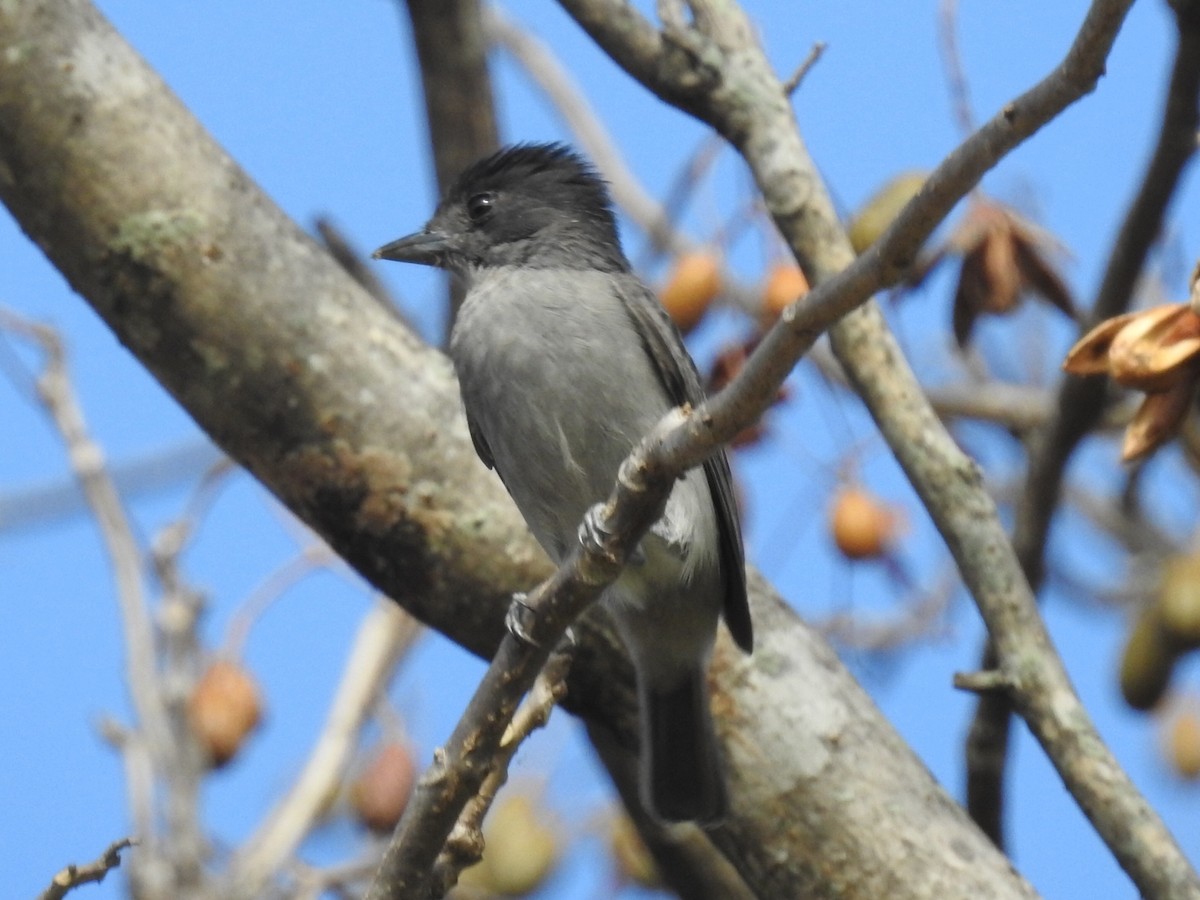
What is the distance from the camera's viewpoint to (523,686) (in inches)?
101

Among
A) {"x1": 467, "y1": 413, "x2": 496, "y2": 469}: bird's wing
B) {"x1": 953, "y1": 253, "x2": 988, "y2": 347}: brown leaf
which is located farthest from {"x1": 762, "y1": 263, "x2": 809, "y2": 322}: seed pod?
{"x1": 467, "y1": 413, "x2": 496, "y2": 469}: bird's wing

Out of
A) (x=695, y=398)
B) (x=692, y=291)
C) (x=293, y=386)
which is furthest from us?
(x=692, y=291)

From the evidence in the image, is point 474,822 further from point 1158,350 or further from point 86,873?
point 1158,350

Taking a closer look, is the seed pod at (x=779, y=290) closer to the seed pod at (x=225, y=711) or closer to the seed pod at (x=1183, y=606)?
the seed pod at (x=1183, y=606)

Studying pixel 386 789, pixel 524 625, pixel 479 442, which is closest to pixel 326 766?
pixel 386 789

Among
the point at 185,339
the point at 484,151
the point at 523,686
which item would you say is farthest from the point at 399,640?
the point at 523,686

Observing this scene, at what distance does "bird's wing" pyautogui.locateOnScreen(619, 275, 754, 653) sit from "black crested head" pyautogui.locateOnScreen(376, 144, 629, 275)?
388 mm

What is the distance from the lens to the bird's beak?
4184mm

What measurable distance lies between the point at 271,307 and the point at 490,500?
2.04ft

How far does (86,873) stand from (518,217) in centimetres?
222

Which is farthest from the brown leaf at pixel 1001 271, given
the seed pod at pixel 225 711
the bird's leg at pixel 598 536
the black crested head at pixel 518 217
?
the seed pod at pixel 225 711

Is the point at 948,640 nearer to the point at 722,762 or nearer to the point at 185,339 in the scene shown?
the point at 722,762

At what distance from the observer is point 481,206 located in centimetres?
421

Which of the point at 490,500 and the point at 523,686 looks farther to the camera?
the point at 490,500
